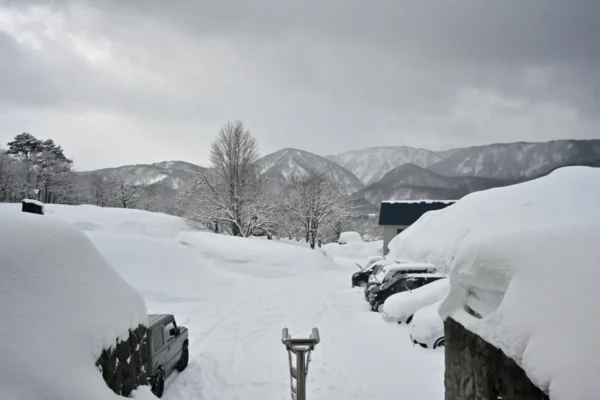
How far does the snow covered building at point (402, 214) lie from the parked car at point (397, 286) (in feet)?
83.1

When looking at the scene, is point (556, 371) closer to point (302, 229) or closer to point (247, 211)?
point (247, 211)

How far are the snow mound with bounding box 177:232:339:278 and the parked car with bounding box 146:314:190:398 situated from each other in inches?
513

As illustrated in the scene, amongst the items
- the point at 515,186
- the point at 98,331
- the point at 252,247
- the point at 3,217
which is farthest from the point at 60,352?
the point at 515,186

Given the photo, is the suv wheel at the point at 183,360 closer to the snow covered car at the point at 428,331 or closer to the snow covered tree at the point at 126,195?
the snow covered car at the point at 428,331

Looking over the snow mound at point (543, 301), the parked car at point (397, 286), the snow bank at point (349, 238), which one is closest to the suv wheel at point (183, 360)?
the snow mound at point (543, 301)

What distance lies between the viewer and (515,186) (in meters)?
19.8

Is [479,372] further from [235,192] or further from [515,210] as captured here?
[235,192]

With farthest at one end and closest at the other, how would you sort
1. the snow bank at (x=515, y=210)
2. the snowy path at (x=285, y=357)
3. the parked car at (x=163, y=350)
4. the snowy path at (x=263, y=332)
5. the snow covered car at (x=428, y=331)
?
the snow bank at (x=515, y=210) → the snow covered car at (x=428, y=331) → the snowy path at (x=263, y=332) → the snowy path at (x=285, y=357) → the parked car at (x=163, y=350)

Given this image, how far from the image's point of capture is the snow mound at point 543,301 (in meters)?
2.47

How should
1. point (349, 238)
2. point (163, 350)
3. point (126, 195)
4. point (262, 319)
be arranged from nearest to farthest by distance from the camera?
point (163, 350), point (262, 319), point (349, 238), point (126, 195)

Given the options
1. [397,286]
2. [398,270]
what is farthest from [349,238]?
[397,286]

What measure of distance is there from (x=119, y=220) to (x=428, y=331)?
107ft

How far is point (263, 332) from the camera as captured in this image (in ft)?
34.9

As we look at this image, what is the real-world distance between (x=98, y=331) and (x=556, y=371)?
3.97 metres
